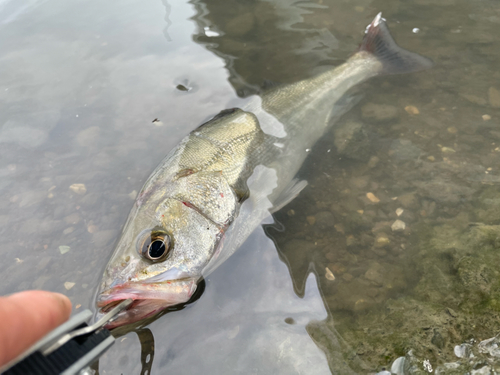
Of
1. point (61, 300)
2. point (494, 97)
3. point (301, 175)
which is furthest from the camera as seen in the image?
point (494, 97)

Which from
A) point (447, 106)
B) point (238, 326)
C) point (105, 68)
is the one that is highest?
point (105, 68)

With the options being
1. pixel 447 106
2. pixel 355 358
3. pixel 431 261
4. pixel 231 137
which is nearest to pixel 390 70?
pixel 447 106

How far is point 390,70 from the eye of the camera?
4.10 m

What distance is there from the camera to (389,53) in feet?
13.7

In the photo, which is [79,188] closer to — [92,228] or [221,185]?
[92,228]

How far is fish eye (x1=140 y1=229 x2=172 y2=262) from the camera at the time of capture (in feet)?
6.98

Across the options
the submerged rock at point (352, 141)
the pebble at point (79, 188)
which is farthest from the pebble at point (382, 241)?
the pebble at point (79, 188)

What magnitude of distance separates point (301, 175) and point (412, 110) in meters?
1.52

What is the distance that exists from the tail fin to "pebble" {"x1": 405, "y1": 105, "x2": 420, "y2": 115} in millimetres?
628

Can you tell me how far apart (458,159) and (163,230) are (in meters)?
2.71

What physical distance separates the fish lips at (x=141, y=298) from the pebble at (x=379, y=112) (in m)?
2.72

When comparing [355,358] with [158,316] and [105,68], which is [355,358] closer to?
[158,316]

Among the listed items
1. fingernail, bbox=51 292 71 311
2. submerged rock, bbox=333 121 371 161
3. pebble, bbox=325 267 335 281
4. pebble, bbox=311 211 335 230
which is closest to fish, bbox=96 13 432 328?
submerged rock, bbox=333 121 371 161

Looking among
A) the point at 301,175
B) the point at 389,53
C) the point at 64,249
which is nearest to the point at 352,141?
the point at 301,175
